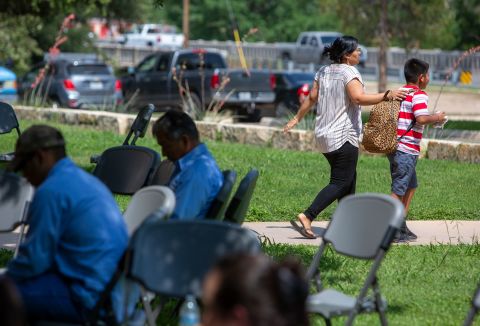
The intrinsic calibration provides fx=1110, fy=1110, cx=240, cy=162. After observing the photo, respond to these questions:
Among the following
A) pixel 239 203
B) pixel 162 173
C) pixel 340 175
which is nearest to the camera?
pixel 239 203

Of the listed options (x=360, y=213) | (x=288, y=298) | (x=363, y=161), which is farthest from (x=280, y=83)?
(x=288, y=298)

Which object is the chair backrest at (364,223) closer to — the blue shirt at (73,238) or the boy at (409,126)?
Result: the blue shirt at (73,238)

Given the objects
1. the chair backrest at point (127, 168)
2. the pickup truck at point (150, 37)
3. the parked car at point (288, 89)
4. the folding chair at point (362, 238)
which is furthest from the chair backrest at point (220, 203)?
the pickup truck at point (150, 37)

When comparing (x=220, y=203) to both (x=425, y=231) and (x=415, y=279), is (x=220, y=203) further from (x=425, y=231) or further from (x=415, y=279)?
(x=425, y=231)

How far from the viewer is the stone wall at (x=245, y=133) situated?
14992 mm

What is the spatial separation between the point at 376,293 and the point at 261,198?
6.09 metres

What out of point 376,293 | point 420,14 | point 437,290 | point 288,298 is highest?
point 288,298

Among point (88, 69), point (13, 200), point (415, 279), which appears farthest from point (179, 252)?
point (88, 69)

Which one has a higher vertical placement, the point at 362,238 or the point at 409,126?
the point at 362,238

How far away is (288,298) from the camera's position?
3514 millimetres

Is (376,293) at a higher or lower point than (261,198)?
higher

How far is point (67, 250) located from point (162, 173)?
2.71 meters

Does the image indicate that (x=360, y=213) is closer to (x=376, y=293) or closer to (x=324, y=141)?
(x=376, y=293)

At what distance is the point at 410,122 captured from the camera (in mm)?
9242
